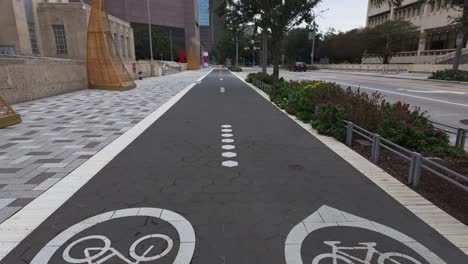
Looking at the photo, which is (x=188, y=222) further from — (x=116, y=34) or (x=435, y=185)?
(x=116, y=34)

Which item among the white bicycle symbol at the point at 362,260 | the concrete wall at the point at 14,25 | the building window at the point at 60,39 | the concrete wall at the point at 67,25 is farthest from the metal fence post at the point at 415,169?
the concrete wall at the point at 14,25

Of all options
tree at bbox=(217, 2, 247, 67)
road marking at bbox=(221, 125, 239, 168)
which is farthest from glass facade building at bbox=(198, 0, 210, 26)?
road marking at bbox=(221, 125, 239, 168)

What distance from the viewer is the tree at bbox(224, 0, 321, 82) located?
15.4 m

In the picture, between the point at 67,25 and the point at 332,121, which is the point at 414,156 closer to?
the point at 332,121

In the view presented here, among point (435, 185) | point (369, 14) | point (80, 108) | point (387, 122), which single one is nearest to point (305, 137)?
point (387, 122)

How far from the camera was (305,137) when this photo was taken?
24.6 feet

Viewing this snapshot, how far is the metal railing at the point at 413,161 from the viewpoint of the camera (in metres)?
3.78

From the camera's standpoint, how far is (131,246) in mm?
3066

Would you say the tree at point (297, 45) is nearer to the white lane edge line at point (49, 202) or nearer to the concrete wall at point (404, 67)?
the concrete wall at point (404, 67)

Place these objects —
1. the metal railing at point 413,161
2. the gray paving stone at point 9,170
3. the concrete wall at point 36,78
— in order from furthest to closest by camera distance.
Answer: the concrete wall at point 36,78
the gray paving stone at point 9,170
the metal railing at point 413,161

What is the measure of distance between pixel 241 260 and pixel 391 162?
3924 millimetres

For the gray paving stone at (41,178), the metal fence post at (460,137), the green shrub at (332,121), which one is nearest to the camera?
the gray paving stone at (41,178)

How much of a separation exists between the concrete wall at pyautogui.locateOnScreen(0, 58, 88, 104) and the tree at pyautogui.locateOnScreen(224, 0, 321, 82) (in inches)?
389

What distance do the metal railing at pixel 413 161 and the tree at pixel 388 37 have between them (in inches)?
2417
